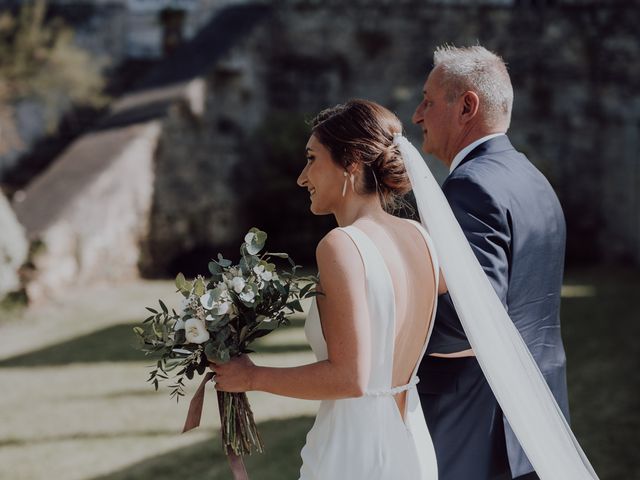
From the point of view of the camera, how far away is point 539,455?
9.92 feet

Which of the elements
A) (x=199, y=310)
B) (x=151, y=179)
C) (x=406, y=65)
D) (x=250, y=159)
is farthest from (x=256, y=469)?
(x=406, y=65)

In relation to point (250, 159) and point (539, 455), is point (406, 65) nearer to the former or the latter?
point (250, 159)

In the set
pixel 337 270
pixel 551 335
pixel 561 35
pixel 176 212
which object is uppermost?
pixel 337 270

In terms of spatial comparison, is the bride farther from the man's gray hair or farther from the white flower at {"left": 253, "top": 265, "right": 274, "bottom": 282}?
the man's gray hair

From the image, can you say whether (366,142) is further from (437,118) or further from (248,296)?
(437,118)

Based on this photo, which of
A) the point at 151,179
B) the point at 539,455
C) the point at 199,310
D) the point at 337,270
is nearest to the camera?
the point at 337,270

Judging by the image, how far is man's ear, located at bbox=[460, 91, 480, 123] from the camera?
3342mm

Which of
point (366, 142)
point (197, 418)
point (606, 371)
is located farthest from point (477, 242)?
point (606, 371)

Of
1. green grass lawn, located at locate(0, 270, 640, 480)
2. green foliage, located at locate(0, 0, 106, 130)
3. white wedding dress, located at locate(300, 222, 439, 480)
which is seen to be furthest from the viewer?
green foliage, located at locate(0, 0, 106, 130)

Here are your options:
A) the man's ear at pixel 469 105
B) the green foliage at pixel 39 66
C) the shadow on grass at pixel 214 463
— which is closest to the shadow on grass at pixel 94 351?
the shadow on grass at pixel 214 463

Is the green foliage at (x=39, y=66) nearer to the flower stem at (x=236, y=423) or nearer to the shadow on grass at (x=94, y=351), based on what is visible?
the shadow on grass at (x=94, y=351)

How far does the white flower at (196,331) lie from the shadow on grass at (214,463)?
3148mm

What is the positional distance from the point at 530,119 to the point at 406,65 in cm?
212

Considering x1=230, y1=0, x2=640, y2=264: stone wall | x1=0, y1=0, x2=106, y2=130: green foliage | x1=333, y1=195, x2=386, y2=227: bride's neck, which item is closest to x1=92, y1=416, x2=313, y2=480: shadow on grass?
x1=333, y1=195, x2=386, y2=227: bride's neck
